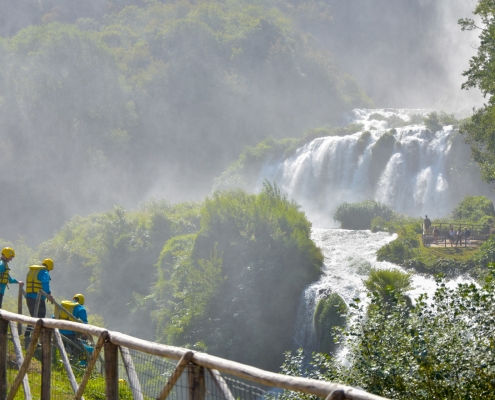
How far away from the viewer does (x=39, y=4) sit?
118m

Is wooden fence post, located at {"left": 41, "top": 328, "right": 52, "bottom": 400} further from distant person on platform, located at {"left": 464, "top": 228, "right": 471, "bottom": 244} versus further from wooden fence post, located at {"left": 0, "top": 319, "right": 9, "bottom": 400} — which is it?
distant person on platform, located at {"left": 464, "top": 228, "right": 471, "bottom": 244}

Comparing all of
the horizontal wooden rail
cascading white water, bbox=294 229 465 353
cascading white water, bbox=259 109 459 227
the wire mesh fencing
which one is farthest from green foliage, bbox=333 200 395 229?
the horizontal wooden rail

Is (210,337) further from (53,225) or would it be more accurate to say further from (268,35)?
(268,35)

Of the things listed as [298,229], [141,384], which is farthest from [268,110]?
[141,384]

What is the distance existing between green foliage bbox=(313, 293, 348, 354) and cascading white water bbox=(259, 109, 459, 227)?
24090 mm

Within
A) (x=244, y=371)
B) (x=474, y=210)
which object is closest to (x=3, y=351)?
(x=244, y=371)

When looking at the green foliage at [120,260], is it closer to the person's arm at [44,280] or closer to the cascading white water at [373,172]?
the cascading white water at [373,172]

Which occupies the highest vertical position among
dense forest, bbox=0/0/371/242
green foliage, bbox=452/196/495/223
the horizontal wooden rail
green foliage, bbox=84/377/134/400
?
dense forest, bbox=0/0/371/242

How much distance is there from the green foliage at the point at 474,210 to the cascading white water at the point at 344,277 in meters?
5.71

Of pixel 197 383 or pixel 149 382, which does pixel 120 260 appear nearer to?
pixel 149 382

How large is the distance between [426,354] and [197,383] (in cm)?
657

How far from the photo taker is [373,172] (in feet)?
184

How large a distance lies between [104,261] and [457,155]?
28580 millimetres

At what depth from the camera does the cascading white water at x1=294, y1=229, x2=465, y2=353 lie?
1177 inches
